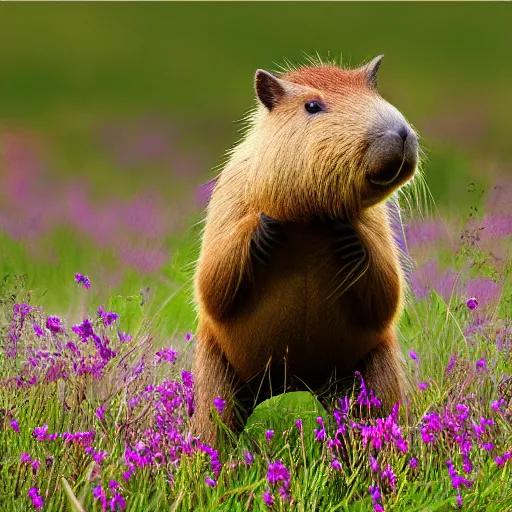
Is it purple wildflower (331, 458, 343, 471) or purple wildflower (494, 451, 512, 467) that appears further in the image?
purple wildflower (494, 451, 512, 467)

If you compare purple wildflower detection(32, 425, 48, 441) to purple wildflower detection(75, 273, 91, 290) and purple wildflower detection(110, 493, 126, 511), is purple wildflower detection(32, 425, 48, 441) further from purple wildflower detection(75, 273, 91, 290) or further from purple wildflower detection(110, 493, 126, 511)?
purple wildflower detection(75, 273, 91, 290)

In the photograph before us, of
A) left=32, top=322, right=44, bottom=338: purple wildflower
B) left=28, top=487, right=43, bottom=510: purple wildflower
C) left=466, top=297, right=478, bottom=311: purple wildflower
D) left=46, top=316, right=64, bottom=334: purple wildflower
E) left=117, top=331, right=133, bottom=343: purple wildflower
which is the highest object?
left=46, top=316, right=64, bottom=334: purple wildflower

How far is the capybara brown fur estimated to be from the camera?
10.8 feet

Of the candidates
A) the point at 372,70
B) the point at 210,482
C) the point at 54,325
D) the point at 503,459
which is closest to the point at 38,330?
the point at 54,325

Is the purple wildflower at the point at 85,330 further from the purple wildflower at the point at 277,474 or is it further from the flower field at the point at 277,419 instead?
the purple wildflower at the point at 277,474

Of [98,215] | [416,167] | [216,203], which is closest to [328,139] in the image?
[416,167]

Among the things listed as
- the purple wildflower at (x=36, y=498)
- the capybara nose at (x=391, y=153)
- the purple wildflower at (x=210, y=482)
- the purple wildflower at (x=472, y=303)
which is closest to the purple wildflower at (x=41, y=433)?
the purple wildflower at (x=36, y=498)

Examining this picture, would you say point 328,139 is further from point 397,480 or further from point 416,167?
point 397,480

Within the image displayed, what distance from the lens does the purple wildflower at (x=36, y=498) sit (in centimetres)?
294

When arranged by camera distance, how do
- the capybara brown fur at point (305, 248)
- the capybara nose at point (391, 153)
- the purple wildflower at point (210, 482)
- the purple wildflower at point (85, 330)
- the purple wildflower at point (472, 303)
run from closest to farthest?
the purple wildflower at point (210, 482) → the capybara nose at point (391, 153) → the capybara brown fur at point (305, 248) → the purple wildflower at point (85, 330) → the purple wildflower at point (472, 303)

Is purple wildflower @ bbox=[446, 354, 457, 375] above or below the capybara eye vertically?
below

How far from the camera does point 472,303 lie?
424 cm

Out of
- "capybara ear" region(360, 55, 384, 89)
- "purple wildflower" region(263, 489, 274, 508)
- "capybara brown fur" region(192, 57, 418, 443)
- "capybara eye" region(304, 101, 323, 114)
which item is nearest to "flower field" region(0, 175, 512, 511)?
"purple wildflower" region(263, 489, 274, 508)

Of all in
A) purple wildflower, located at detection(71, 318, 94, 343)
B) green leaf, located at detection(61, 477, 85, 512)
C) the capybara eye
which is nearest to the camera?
green leaf, located at detection(61, 477, 85, 512)
